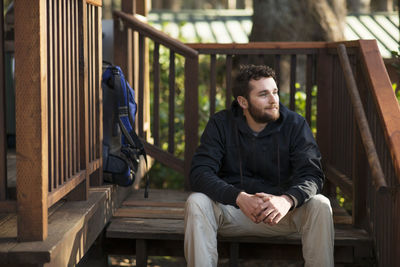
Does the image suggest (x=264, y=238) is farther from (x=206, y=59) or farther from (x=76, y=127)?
(x=206, y=59)

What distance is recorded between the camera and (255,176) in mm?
3689

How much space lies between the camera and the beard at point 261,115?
3594mm

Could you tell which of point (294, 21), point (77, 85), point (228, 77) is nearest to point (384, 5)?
point (294, 21)

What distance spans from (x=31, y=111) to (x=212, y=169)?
50.3 inches

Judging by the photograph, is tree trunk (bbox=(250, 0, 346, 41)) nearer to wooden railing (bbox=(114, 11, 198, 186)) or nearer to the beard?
wooden railing (bbox=(114, 11, 198, 186))

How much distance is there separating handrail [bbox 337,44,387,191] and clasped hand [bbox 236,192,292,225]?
19.1 inches

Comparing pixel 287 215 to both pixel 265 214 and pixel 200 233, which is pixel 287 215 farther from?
pixel 200 233

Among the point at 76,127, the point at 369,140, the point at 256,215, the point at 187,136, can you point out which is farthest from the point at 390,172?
the point at 187,136

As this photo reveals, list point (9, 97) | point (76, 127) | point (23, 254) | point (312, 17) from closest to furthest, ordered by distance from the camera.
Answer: point (23, 254) < point (76, 127) < point (9, 97) < point (312, 17)

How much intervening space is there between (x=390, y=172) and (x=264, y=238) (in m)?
0.86

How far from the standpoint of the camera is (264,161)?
11.9 feet

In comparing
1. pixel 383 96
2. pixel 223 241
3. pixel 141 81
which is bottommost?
pixel 223 241

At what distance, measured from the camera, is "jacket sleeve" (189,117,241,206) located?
3.37 meters

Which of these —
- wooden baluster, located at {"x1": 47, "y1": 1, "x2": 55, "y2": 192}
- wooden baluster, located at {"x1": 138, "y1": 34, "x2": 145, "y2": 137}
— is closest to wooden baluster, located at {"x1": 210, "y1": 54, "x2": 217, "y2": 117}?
wooden baluster, located at {"x1": 138, "y1": 34, "x2": 145, "y2": 137}
